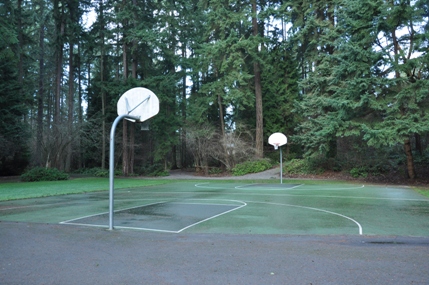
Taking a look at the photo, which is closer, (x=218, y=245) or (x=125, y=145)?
(x=218, y=245)

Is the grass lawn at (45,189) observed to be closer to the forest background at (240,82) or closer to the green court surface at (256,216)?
the green court surface at (256,216)

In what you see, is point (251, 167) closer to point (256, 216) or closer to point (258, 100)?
point (258, 100)

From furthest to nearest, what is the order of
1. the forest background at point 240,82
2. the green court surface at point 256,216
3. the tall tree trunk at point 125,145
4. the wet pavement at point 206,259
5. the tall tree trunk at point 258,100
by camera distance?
the tall tree trunk at point 125,145, the tall tree trunk at point 258,100, the forest background at point 240,82, the green court surface at point 256,216, the wet pavement at point 206,259

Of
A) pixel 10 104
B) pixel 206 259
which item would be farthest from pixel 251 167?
pixel 206 259

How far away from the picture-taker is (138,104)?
327 inches

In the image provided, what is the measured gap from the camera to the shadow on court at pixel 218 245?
173 inches

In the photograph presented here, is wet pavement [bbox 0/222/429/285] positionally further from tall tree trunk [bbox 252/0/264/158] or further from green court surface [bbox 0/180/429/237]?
tall tree trunk [bbox 252/0/264/158]

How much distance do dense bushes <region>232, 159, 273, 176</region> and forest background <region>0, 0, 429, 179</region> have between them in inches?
35.9

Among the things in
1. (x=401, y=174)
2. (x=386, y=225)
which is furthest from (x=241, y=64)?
(x=386, y=225)

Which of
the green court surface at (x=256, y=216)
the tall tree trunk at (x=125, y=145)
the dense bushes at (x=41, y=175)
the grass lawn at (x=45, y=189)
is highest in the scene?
the tall tree trunk at (x=125, y=145)

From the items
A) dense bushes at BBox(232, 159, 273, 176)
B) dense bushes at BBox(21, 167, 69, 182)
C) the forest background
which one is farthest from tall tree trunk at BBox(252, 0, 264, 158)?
dense bushes at BBox(21, 167, 69, 182)

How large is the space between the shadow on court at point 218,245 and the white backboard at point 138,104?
2505 mm

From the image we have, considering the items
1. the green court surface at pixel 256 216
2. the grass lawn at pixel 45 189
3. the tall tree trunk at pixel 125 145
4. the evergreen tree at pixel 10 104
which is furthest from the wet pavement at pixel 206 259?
the tall tree trunk at pixel 125 145

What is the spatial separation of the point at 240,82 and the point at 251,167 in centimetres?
666
